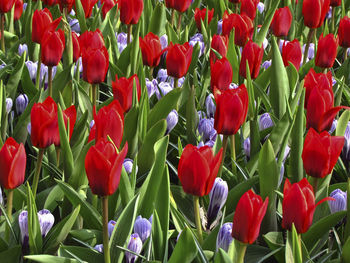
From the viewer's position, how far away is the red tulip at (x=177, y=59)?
228 centimetres

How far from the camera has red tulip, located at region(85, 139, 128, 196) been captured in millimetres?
1339

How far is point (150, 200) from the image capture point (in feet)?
5.47

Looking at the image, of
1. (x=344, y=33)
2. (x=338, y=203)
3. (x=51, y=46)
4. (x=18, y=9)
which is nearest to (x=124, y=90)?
(x=51, y=46)

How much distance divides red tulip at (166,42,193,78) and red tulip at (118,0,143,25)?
0.60m

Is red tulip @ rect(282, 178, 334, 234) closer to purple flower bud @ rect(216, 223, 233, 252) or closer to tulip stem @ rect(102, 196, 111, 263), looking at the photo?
purple flower bud @ rect(216, 223, 233, 252)

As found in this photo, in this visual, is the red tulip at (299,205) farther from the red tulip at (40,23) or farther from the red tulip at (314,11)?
the red tulip at (314,11)

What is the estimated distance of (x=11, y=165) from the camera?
150 centimetres

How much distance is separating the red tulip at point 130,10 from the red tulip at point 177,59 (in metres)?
0.60

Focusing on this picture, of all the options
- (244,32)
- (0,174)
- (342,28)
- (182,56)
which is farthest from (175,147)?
(342,28)

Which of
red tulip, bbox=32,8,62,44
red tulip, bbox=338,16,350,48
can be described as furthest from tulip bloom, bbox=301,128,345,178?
red tulip, bbox=338,16,350,48

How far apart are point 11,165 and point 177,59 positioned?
3.09 feet

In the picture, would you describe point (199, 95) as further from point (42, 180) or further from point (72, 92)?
point (42, 180)

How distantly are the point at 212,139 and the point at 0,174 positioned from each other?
2.72 feet

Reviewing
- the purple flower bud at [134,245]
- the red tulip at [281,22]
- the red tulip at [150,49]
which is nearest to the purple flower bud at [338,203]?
the purple flower bud at [134,245]
